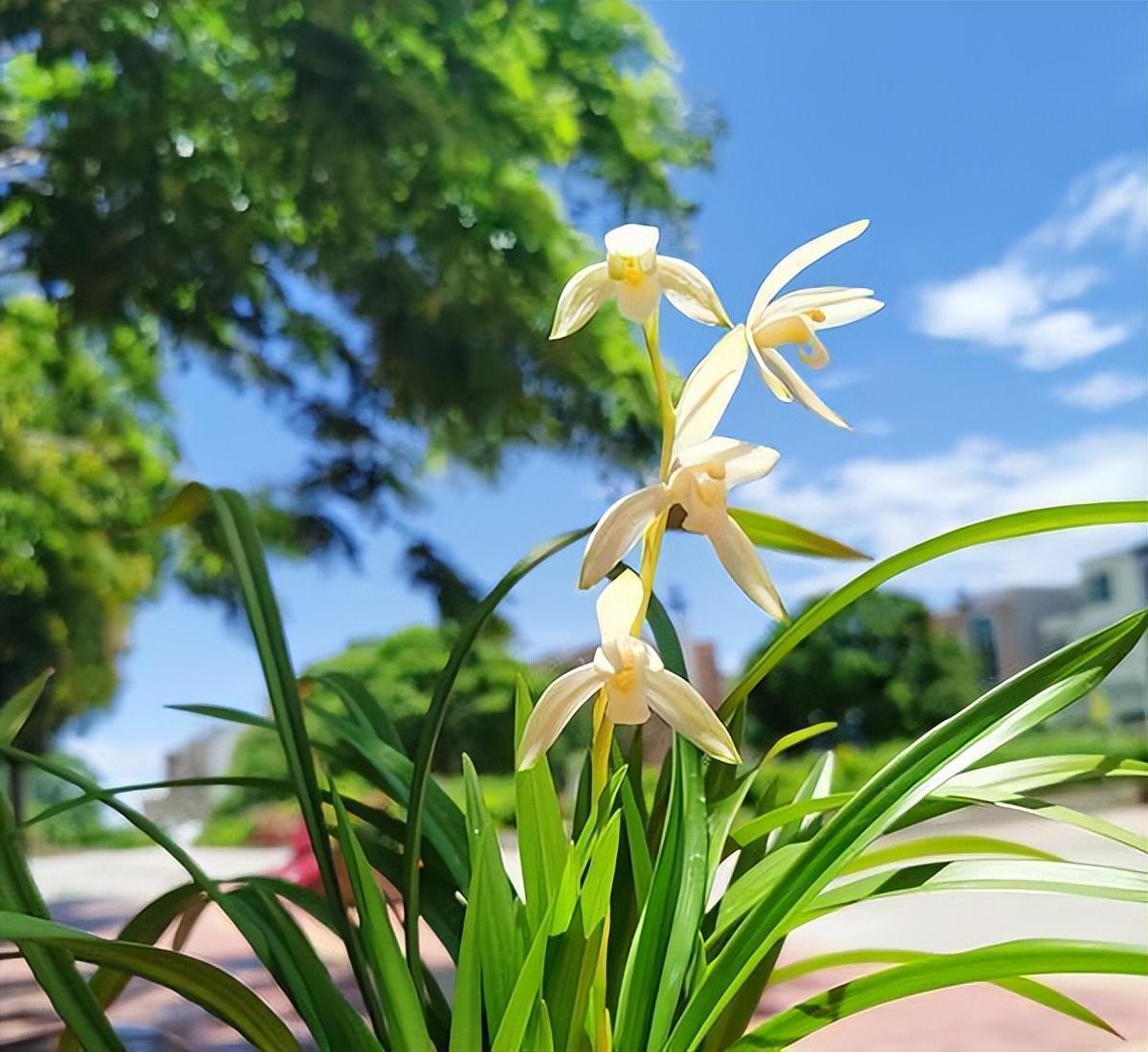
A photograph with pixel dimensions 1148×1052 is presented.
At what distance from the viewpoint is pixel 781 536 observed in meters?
0.71

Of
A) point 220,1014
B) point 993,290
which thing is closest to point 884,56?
point 993,290

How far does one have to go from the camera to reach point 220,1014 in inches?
25.7

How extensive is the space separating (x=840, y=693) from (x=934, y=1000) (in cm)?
31

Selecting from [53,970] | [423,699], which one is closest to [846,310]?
[53,970]

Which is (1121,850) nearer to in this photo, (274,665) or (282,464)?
(274,665)

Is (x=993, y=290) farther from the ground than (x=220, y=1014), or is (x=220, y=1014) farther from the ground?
(x=993, y=290)

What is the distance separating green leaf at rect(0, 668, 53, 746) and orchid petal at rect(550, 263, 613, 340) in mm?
472

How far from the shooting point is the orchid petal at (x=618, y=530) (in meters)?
0.54

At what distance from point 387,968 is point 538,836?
11 cm

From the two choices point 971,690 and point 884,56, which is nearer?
point 971,690

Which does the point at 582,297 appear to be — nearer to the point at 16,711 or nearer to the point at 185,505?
the point at 185,505

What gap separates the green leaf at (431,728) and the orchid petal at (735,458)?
16 cm

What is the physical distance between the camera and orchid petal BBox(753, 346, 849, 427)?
0.58 m

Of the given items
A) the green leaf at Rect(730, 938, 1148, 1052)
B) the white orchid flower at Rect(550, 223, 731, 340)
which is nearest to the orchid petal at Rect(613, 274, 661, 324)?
the white orchid flower at Rect(550, 223, 731, 340)
